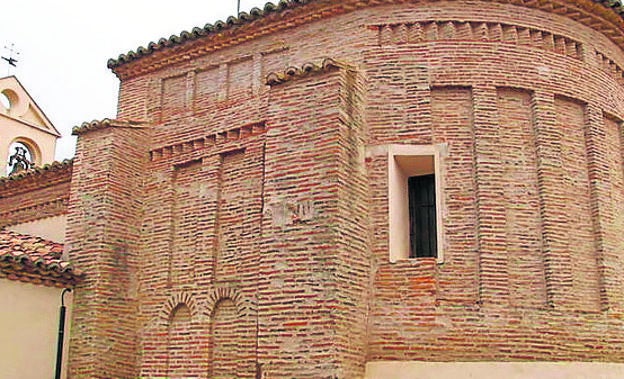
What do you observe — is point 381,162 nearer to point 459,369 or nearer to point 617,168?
point 459,369

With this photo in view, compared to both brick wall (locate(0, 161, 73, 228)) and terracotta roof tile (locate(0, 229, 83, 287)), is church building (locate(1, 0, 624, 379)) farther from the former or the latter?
brick wall (locate(0, 161, 73, 228))

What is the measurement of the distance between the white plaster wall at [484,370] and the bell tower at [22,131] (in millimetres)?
11514

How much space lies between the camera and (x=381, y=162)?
28.5 feet

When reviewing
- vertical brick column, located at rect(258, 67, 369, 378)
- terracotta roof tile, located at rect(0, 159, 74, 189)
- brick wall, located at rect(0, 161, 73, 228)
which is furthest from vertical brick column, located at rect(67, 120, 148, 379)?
vertical brick column, located at rect(258, 67, 369, 378)

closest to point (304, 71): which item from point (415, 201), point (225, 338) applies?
point (415, 201)

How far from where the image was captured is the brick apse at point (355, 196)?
802cm

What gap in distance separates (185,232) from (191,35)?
2.77 m

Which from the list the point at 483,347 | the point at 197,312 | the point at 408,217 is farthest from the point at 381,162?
the point at 197,312

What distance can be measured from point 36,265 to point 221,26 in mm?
3963

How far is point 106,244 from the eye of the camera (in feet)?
32.6

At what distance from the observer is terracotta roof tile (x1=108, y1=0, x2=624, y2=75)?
9.53 meters

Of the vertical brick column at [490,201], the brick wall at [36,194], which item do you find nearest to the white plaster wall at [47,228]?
the brick wall at [36,194]

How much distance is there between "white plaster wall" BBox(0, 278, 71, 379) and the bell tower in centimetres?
767

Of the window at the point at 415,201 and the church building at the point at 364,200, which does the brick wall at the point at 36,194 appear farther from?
the window at the point at 415,201
